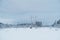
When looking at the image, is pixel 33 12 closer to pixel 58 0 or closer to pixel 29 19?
pixel 29 19

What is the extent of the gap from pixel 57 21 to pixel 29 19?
441 millimetres

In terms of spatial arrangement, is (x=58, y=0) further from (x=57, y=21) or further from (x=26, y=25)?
(x=26, y=25)

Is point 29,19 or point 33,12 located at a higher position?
point 33,12
